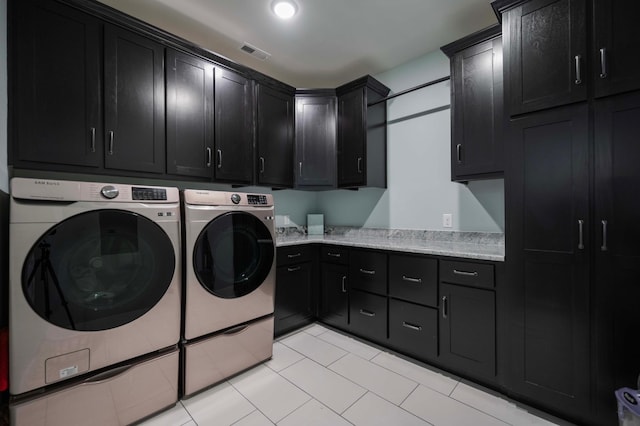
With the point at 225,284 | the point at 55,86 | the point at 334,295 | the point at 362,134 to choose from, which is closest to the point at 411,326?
the point at 334,295

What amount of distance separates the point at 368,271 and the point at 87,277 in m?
1.90

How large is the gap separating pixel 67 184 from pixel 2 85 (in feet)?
2.25

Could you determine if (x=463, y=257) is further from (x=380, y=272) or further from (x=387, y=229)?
(x=387, y=229)

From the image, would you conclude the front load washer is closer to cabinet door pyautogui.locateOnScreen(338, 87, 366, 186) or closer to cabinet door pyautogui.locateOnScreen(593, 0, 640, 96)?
cabinet door pyautogui.locateOnScreen(338, 87, 366, 186)

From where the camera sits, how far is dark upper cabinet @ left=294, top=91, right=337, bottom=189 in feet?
9.85

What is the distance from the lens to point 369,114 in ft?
9.20

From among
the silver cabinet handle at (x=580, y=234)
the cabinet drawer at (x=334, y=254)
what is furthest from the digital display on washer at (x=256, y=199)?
the silver cabinet handle at (x=580, y=234)

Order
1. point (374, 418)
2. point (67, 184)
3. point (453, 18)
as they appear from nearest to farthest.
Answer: point (67, 184) < point (374, 418) < point (453, 18)

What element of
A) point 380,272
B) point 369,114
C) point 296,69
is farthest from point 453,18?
point 380,272

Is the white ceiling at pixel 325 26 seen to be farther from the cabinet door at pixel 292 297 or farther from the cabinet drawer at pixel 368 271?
the cabinet door at pixel 292 297

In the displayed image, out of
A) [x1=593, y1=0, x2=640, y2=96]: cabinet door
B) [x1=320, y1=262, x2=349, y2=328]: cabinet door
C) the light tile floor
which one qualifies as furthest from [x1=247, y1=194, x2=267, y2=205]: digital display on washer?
[x1=593, y1=0, x2=640, y2=96]: cabinet door

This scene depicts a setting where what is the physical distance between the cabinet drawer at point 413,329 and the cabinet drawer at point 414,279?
0.07 meters

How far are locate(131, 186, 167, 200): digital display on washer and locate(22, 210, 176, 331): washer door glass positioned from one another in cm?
11

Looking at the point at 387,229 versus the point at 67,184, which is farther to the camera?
the point at 387,229
